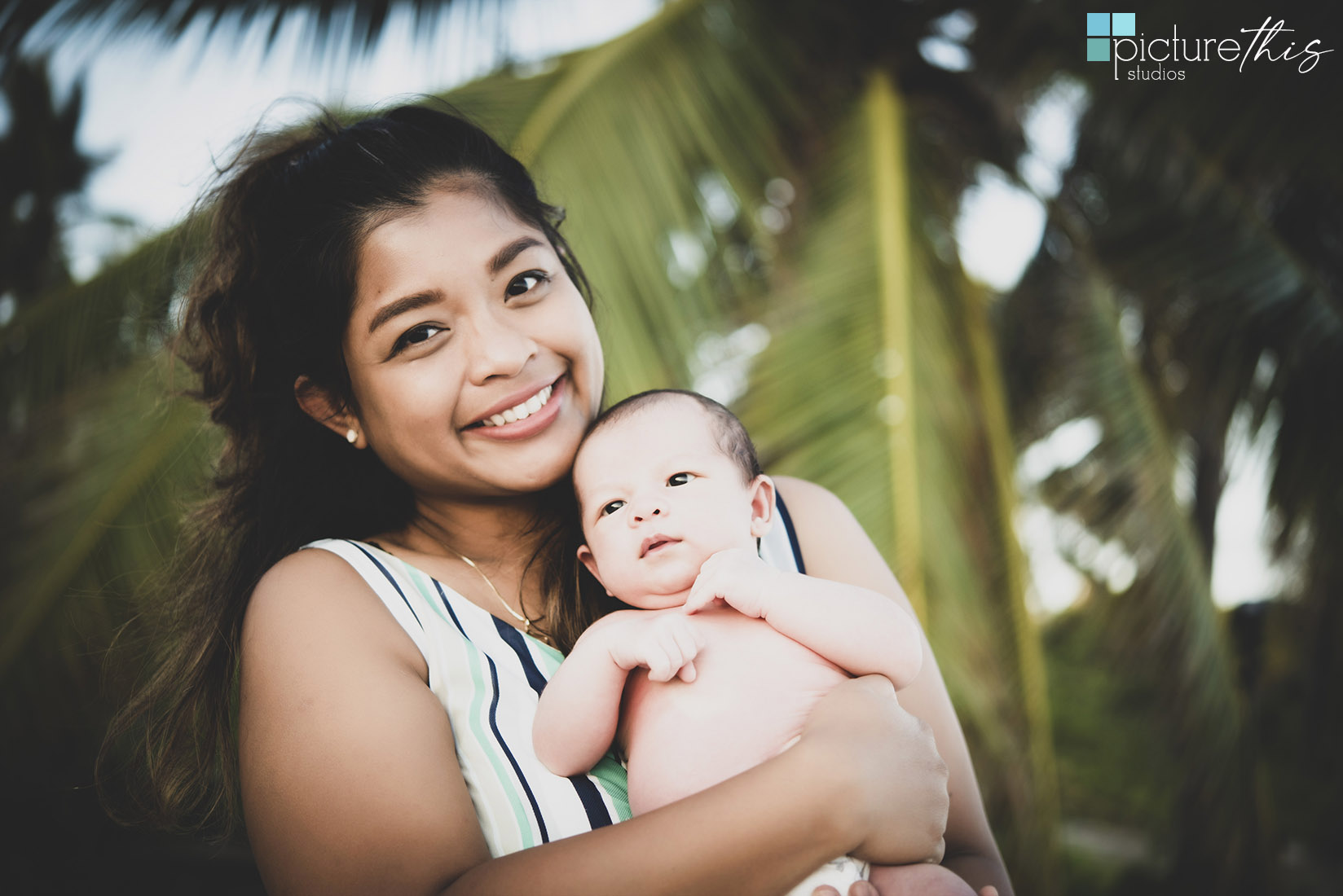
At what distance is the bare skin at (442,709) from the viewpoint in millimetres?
1200

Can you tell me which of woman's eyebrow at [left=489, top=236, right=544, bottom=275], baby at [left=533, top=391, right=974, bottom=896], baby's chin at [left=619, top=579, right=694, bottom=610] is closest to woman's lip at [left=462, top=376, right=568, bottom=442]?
baby at [left=533, top=391, right=974, bottom=896]

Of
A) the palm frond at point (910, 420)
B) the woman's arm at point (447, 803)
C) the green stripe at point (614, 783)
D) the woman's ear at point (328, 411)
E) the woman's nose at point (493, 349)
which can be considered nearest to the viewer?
the woman's arm at point (447, 803)

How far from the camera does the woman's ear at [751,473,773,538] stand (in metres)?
1.66

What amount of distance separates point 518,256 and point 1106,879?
7639mm

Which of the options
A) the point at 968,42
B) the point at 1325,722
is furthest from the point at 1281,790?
the point at 968,42

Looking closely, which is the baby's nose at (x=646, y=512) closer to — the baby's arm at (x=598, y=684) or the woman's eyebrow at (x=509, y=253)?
the baby's arm at (x=598, y=684)

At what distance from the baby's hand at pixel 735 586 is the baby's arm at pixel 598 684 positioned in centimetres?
5

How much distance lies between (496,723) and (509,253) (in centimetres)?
81

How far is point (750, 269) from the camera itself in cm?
435

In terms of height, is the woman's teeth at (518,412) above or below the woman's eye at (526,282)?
below

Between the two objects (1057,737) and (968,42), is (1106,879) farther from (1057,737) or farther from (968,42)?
(968,42)

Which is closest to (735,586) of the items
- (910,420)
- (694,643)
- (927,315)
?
(694,643)

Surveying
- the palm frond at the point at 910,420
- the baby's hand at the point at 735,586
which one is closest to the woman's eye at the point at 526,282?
the baby's hand at the point at 735,586

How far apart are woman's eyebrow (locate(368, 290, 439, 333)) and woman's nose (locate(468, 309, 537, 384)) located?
0.08 meters
